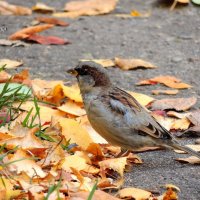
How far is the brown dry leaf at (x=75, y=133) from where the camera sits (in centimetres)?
587

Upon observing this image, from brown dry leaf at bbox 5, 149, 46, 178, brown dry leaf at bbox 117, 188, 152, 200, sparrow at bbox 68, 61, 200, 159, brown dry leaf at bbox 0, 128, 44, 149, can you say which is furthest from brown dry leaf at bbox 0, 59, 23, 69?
brown dry leaf at bbox 117, 188, 152, 200

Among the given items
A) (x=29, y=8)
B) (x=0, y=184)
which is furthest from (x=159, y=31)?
(x=0, y=184)

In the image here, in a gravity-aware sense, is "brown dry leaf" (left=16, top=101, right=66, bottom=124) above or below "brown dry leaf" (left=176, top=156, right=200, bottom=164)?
below

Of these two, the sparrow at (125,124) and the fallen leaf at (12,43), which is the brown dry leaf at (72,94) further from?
the fallen leaf at (12,43)

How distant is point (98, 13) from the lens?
984 cm

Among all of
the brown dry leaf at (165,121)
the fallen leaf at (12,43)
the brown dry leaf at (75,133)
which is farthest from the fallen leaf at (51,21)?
the brown dry leaf at (75,133)

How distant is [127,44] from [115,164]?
3.82 m

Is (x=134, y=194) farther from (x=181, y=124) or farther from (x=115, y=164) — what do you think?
(x=181, y=124)

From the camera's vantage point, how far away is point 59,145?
550cm

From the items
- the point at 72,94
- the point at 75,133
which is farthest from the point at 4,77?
the point at 75,133

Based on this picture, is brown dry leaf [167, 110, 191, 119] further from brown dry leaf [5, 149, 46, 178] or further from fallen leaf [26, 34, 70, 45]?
fallen leaf [26, 34, 70, 45]

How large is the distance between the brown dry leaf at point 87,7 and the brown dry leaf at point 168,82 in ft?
7.51

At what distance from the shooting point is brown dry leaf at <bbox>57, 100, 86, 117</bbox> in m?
6.51

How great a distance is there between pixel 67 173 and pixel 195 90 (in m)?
Answer: 2.82
